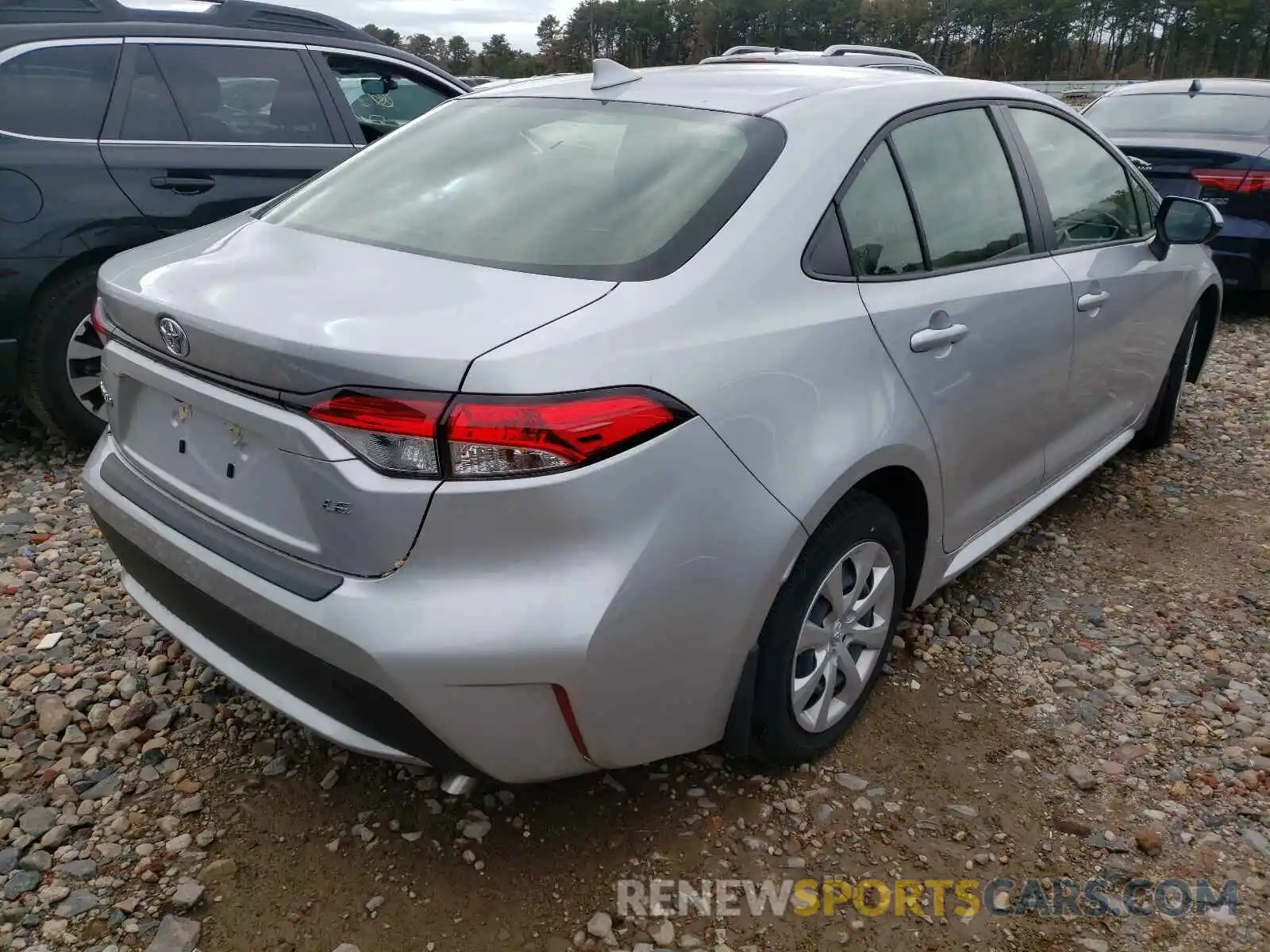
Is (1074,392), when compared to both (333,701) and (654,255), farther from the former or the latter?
(333,701)

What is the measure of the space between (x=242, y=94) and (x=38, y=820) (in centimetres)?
339

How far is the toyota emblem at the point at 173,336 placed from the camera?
186 centimetres

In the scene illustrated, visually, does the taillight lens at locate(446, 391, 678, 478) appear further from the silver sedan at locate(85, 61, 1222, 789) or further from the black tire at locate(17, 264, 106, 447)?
the black tire at locate(17, 264, 106, 447)

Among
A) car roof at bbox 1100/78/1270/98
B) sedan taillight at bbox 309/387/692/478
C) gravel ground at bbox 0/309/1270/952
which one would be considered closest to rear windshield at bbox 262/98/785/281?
sedan taillight at bbox 309/387/692/478

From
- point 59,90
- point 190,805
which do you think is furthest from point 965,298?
point 59,90

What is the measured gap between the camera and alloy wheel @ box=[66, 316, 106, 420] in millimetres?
3844

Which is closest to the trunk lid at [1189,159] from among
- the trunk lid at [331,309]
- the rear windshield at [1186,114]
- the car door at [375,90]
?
the rear windshield at [1186,114]

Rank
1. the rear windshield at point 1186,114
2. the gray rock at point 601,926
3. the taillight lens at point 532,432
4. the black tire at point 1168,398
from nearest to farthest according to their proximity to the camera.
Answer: the taillight lens at point 532,432 → the gray rock at point 601,926 → the black tire at point 1168,398 → the rear windshield at point 1186,114

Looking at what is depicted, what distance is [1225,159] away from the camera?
620cm

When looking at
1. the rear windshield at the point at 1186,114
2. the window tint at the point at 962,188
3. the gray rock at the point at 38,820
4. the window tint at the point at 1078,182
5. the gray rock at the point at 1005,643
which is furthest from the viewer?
the rear windshield at the point at 1186,114

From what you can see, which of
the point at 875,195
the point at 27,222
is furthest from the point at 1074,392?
the point at 27,222

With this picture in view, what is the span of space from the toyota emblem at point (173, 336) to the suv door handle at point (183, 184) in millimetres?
2487

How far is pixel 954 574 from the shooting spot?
9.16 feet

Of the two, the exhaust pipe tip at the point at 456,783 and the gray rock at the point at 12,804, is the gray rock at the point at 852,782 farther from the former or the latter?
the gray rock at the point at 12,804
